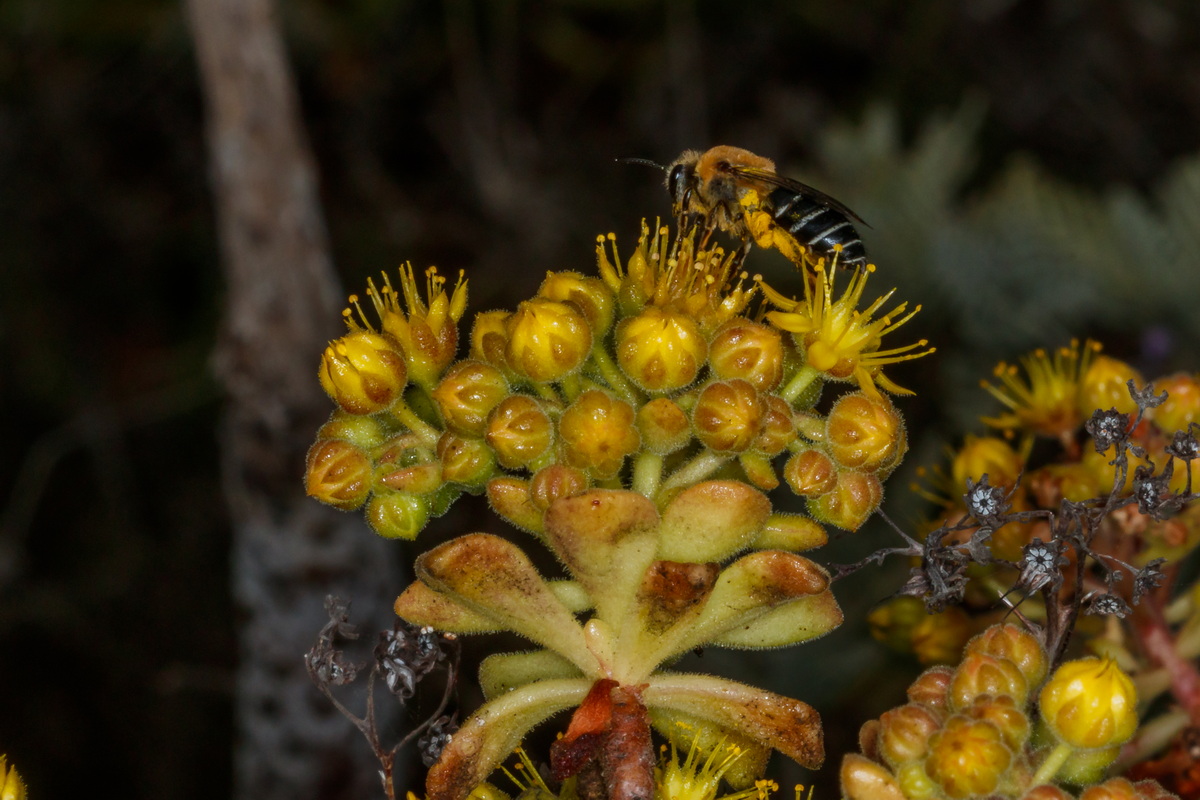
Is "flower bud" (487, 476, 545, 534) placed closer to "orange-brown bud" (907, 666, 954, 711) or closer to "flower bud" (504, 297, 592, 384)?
"flower bud" (504, 297, 592, 384)

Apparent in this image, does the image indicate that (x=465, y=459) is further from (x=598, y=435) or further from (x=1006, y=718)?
(x=1006, y=718)

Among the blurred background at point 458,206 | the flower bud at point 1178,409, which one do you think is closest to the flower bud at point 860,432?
the flower bud at point 1178,409

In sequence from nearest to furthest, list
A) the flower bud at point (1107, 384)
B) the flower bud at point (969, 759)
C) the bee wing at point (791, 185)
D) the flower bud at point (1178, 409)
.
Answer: the flower bud at point (969, 759) < the flower bud at point (1178, 409) < the flower bud at point (1107, 384) < the bee wing at point (791, 185)

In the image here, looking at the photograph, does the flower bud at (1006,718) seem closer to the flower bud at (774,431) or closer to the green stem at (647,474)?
the flower bud at (774,431)

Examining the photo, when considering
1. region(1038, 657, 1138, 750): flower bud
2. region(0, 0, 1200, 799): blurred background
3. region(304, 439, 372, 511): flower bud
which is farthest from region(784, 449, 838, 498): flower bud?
region(0, 0, 1200, 799): blurred background

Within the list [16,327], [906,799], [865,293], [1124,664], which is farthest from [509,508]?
[16,327]

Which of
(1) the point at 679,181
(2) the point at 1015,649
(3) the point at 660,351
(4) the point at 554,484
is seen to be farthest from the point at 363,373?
(1) the point at 679,181

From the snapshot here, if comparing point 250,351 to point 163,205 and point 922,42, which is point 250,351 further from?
point 922,42
